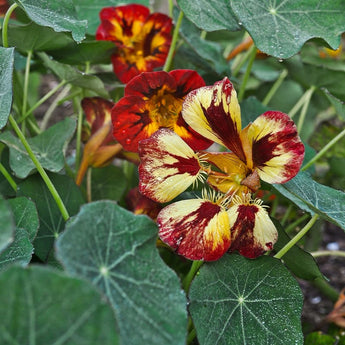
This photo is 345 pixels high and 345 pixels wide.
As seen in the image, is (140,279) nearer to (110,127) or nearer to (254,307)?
(254,307)

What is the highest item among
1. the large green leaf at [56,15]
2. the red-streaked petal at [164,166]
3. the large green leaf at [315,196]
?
the large green leaf at [56,15]

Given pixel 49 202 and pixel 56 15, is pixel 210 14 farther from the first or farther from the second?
pixel 49 202

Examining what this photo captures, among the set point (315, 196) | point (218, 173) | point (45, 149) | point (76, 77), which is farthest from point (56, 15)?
point (315, 196)

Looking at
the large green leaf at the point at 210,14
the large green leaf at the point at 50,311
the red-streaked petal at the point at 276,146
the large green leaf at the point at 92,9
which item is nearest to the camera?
the large green leaf at the point at 50,311

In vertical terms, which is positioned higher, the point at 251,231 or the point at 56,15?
the point at 56,15

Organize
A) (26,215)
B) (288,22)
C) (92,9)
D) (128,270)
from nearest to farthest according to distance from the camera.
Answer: (128,270)
(26,215)
(288,22)
(92,9)

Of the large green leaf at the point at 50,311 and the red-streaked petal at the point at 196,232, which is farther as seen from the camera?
the red-streaked petal at the point at 196,232

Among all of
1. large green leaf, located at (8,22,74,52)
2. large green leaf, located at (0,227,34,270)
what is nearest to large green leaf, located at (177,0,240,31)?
large green leaf, located at (8,22,74,52)

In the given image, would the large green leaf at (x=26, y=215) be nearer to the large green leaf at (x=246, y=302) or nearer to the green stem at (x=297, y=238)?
the large green leaf at (x=246, y=302)

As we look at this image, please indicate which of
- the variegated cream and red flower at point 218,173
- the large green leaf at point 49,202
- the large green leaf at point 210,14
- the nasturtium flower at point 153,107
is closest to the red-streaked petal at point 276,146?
the variegated cream and red flower at point 218,173
